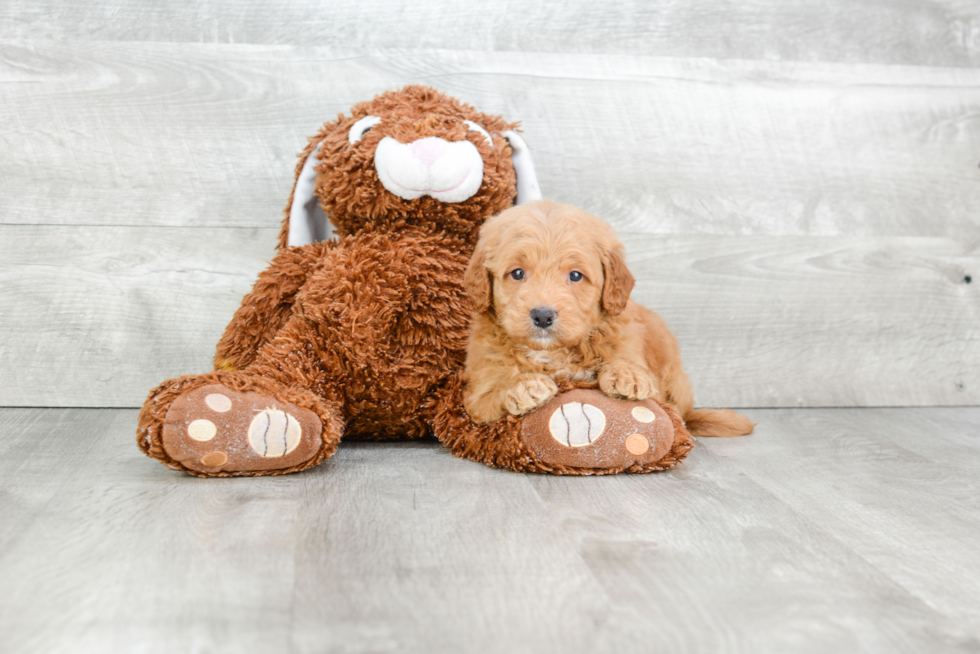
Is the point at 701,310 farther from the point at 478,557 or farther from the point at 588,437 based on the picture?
the point at 478,557

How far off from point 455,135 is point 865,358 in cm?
139

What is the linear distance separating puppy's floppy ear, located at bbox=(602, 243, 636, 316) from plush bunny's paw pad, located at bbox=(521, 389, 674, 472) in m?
0.16

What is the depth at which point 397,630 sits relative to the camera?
2.80ft

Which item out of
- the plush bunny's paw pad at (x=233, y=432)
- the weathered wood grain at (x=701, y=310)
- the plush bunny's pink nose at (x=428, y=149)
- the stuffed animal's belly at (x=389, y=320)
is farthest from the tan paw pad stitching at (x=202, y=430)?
the weathered wood grain at (x=701, y=310)

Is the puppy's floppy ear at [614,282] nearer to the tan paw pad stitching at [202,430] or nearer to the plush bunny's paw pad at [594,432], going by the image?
the plush bunny's paw pad at [594,432]

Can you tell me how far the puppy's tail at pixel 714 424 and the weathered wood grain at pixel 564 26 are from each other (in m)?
0.98

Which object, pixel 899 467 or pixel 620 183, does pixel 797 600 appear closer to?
pixel 899 467

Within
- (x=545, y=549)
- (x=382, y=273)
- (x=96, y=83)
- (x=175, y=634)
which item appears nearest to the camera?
(x=175, y=634)

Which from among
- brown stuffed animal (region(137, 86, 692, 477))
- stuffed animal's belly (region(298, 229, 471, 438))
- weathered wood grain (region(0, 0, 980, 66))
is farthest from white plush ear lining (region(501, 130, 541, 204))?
weathered wood grain (region(0, 0, 980, 66))

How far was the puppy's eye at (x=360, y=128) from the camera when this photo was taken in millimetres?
1642

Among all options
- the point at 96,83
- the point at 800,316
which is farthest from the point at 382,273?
the point at 800,316

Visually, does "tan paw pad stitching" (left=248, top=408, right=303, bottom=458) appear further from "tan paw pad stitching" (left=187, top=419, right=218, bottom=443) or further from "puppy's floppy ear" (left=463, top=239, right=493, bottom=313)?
"puppy's floppy ear" (left=463, top=239, right=493, bottom=313)

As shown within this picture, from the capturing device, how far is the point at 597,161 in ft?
6.94

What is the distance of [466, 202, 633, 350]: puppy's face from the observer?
136cm
